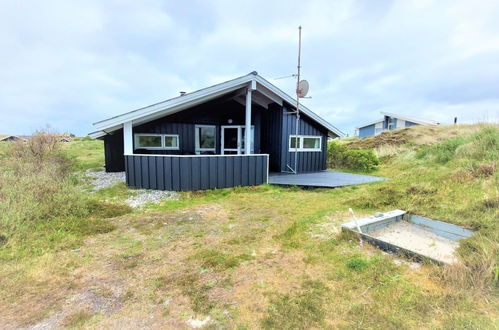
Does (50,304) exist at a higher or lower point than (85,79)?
lower

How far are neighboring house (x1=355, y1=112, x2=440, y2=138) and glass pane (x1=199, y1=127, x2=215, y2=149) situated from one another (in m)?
28.4

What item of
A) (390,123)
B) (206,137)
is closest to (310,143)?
(206,137)

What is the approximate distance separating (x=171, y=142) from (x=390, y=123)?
31564mm

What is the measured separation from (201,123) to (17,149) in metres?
6.87

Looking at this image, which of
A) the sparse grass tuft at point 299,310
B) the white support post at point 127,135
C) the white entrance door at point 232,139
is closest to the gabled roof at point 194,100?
the white support post at point 127,135

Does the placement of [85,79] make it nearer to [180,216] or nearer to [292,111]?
[292,111]

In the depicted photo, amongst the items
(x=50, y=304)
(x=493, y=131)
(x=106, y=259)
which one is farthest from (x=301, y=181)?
(x=493, y=131)

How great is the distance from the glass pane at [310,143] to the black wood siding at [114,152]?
26.3 ft

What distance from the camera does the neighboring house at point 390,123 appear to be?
92.9 ft

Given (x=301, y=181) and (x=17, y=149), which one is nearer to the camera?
(x=301, y=181)

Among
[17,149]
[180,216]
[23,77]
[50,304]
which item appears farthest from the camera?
[23,77]

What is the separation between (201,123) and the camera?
401 inches

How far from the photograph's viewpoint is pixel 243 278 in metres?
2.50

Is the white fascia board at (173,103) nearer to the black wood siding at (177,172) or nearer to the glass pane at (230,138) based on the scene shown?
the black wood siding at (177,172)
